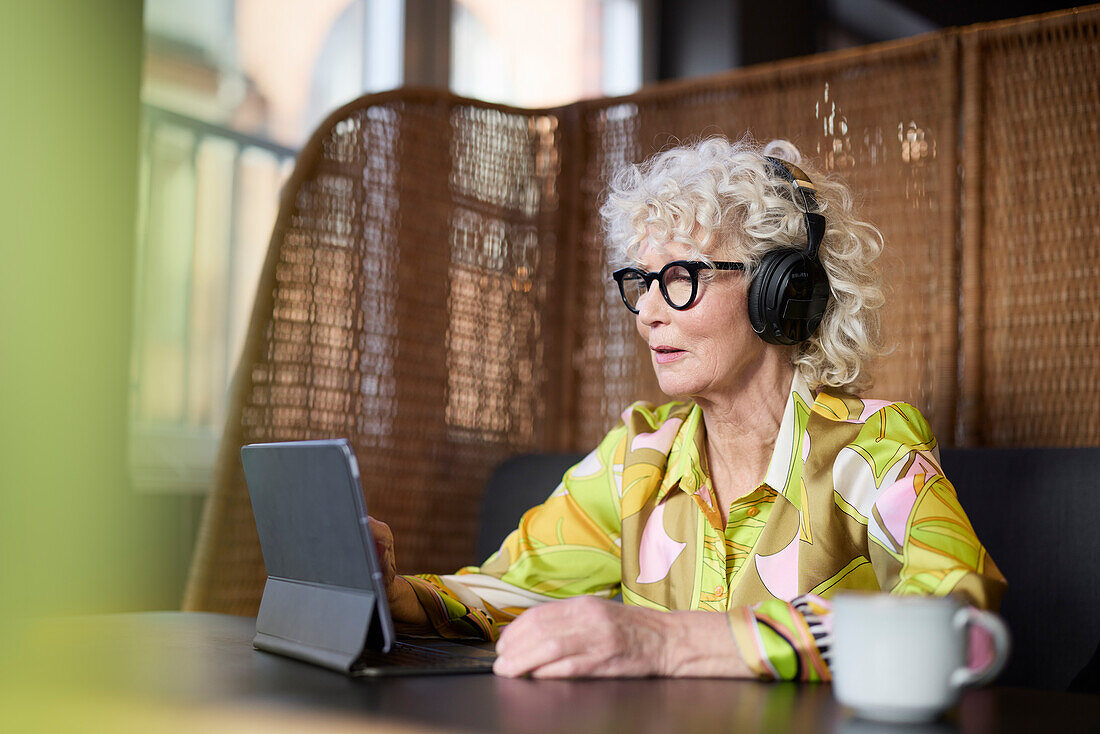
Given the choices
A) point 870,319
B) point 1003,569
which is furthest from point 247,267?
point 1003,569

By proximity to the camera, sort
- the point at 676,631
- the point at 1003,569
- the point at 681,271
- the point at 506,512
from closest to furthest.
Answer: the point at 676,631
the point at 681,271
the point at 1003,569
the point at 506,512

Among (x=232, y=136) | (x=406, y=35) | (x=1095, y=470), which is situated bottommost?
(x=1095, y=470)

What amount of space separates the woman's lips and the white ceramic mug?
645 millimetres

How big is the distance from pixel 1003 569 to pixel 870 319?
386 millimetres

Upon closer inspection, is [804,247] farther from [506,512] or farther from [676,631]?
[506,512]

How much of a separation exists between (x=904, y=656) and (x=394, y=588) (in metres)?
0.56

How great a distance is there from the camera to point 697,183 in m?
1.30

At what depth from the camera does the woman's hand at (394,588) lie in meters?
1.04

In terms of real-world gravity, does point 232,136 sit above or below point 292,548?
above

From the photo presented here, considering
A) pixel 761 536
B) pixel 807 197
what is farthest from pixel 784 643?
pixel 807 197

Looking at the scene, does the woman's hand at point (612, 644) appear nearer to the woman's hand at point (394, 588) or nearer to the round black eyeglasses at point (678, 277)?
the woman's hand at point (394, 588)

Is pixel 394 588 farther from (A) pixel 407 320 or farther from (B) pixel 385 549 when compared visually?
(A) pixel 407 320

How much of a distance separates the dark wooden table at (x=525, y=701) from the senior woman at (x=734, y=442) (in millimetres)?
264

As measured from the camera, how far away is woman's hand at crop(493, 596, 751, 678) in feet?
2.62
